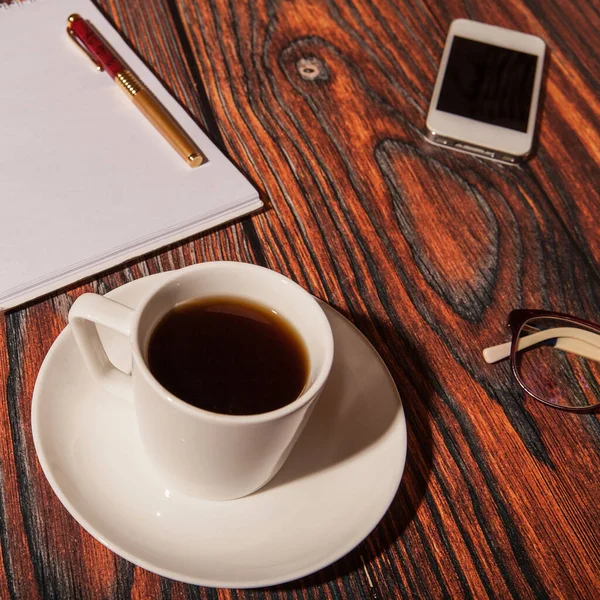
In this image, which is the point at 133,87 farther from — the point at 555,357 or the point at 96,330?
the point at 555,357

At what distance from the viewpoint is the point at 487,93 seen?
2.61 ft

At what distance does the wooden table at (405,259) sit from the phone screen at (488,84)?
4 centimetres

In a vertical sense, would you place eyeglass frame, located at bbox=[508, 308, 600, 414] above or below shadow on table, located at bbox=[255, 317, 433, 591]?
below

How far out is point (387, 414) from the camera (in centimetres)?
52

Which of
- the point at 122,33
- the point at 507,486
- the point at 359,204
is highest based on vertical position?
the point at 122,33

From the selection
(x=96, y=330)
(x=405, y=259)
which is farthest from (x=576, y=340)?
(x=96, y=330)

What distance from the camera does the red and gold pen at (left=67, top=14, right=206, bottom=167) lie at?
2.23ft

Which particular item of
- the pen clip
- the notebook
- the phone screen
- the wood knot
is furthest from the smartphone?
the pen clip

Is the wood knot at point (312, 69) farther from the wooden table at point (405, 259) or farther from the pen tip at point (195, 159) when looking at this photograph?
the pen tip at point (195, 159)

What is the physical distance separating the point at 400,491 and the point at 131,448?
23 centimetres

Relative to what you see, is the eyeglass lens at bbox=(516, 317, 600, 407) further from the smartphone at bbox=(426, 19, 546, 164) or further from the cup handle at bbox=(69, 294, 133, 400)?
the cup handle at bbox=(69, 294, 133, 400)

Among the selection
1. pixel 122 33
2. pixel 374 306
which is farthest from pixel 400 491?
pixel 122 33

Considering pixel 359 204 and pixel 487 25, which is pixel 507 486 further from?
pixel 487 25

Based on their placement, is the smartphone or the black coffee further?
the smartphone
